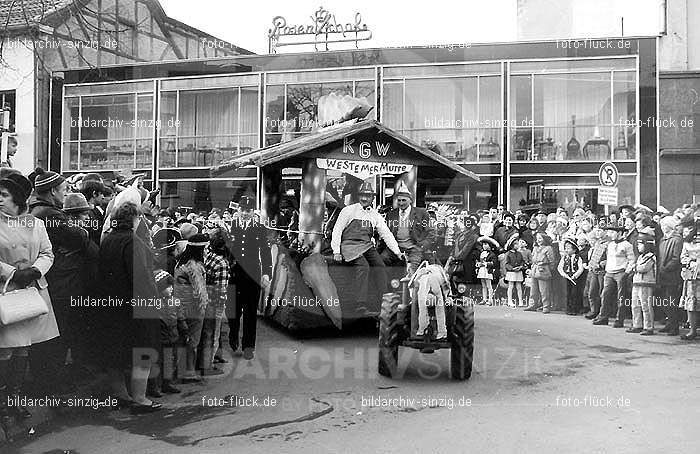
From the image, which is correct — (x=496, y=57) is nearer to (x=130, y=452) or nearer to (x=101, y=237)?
(x=101, y=237)

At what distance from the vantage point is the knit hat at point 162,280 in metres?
7.56

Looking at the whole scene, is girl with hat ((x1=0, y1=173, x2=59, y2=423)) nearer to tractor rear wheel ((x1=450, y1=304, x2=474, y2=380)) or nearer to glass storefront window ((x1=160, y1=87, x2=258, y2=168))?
tractor rear wheel ((x1=450, y1=304, x2=474, y2=380))

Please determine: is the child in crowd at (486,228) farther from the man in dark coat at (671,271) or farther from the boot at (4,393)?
the boot at (4,393)

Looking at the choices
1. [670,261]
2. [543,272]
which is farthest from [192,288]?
[543,272]

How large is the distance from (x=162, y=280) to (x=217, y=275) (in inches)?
53.3

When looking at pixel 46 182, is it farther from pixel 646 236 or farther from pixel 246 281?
pixel 646 236

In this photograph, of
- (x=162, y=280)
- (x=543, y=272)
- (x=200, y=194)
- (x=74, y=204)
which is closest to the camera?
(x=74, y=204)

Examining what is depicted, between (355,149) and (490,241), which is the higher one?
(355,149)

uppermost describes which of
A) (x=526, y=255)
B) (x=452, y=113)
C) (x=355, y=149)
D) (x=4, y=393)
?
(x=452, y=113)

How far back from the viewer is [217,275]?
8.97 meters

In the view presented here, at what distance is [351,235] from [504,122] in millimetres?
15183

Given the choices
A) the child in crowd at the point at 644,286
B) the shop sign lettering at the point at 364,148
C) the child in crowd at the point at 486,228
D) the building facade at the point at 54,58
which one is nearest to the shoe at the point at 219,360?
the shop sign lettering at the point at 364,148

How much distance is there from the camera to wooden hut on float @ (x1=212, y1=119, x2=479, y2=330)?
421 inches

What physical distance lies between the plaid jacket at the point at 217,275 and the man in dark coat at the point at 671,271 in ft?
23.7
